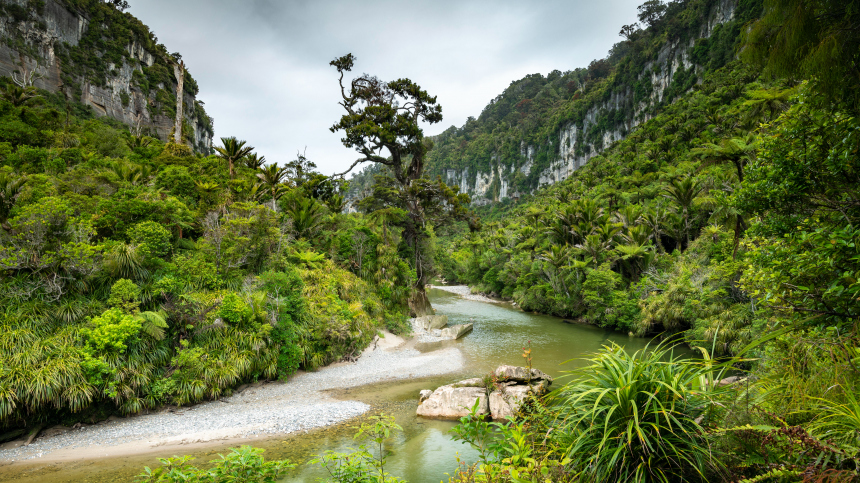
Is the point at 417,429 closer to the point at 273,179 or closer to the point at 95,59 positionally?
the point at 273,179

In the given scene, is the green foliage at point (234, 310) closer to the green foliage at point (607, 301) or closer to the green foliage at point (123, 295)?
the green foliage at point (123, 295)

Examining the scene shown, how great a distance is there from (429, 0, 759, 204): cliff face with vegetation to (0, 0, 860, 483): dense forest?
1275 inches

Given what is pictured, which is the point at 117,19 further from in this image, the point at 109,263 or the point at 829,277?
the point at 829,277

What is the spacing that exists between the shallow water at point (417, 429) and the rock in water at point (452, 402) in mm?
301

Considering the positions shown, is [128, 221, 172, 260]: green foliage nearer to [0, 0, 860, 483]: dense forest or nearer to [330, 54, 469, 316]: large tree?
[0, 0, 860, 483]: dense forest

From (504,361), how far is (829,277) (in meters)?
11.9

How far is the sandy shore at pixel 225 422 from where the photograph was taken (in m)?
7.54

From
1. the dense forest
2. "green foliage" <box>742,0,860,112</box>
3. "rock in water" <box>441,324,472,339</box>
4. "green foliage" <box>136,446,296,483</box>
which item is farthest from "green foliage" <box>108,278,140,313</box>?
"rock in water" <box>441,324,472,339</box>

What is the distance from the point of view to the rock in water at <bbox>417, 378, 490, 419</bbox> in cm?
955

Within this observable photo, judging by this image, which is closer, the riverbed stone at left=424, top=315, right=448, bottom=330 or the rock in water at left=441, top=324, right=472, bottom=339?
the rock in water at left=441, top=324, right=472, bottom=339

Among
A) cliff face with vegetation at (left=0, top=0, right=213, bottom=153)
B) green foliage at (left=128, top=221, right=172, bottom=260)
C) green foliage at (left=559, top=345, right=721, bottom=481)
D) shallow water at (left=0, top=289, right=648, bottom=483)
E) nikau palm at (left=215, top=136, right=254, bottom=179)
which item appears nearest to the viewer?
green foliage at (left=559, top=345, right=721, bottom=481)

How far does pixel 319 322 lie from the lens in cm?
1337

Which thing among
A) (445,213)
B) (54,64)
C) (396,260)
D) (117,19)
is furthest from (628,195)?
(117,19)

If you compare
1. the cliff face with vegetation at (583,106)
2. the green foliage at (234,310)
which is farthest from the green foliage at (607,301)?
the cliff face with vegetation at (583,106)
